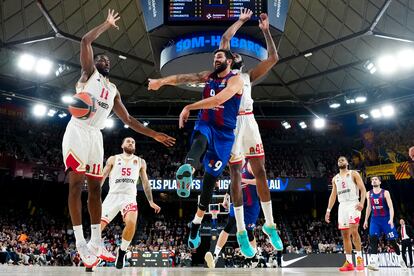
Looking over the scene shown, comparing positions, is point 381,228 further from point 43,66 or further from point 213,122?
point 43,66

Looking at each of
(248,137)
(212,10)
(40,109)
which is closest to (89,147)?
(248,137)

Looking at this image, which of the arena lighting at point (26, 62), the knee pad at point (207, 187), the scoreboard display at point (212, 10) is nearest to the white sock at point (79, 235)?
the knee pad at point (207, 187)

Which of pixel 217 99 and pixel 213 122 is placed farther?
pixel 213 122

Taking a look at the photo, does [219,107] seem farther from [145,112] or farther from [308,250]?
[145,112]

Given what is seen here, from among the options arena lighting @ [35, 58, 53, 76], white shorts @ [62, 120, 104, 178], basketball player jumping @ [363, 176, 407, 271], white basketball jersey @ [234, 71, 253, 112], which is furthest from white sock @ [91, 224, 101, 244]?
arena lighting @ [35, 58, 53, 76]

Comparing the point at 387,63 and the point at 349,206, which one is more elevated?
the point at 387,63

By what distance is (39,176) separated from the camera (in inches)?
1057

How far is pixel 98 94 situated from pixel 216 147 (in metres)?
1.90

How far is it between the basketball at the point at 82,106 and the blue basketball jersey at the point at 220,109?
150cm

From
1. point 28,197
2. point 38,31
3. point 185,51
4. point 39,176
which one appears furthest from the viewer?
point 28,197

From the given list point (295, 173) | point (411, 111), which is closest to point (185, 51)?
point (295, 173)

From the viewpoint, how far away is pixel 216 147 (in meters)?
5.59

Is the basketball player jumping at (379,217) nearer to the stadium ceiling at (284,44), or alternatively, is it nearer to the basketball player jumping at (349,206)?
the basketball player jumping at (349,206)

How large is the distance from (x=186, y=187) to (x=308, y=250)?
21.8 meters
